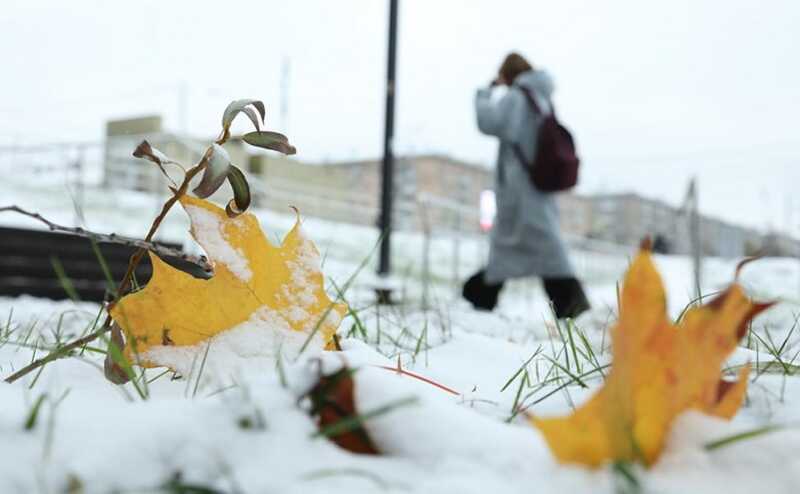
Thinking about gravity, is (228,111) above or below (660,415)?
above

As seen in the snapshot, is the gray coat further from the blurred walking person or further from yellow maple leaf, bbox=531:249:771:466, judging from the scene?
yellow maple leaf, bbox=531:249:771:466

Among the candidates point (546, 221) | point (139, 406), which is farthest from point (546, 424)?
point (546, 221)

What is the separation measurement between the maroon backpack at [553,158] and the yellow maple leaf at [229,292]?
2.77 metres

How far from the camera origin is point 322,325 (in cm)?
70

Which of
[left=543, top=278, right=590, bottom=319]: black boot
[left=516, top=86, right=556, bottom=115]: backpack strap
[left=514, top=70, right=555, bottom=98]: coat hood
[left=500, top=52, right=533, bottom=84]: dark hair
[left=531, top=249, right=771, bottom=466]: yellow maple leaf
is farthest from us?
→ [left=500, top=52, right=533, bottom=84]: dark hair

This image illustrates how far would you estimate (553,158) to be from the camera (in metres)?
3.32

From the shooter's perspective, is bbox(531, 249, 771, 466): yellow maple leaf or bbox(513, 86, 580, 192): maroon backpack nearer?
bbox(531, 249, 771, 466): yellow maple leaf

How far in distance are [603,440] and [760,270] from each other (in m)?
8.74

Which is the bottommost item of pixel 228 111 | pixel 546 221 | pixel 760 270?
pixel 760 270

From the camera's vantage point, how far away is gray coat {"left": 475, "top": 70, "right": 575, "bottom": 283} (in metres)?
3.41

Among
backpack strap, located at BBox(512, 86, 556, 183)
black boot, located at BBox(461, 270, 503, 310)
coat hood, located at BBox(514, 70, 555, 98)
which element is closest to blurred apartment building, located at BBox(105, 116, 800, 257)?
black boot, located at BBox(461, 270, 503, 310)

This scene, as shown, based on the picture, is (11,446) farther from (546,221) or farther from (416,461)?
(546,221)

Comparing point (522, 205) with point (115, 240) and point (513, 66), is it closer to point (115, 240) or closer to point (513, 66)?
point (513, 66)

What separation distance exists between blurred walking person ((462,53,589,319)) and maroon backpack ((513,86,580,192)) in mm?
46
